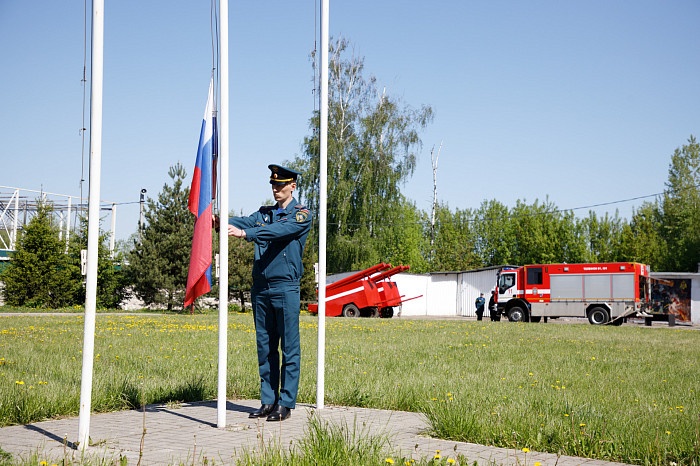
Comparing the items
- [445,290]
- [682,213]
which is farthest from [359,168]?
[682,213]

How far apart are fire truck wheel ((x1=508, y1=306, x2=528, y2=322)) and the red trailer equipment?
18.8 ft

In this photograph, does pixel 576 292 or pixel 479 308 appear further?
pixel 479 308

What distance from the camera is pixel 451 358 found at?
11.2 metres

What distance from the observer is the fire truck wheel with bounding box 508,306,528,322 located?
3328 centimetres

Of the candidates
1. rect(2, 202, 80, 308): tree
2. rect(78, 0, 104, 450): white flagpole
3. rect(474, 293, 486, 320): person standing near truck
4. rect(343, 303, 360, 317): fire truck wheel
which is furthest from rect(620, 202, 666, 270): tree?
rect(78, 0, 104, 450): white flagpole

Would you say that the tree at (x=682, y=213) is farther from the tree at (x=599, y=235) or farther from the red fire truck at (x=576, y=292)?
the red fire truck at (x=576, y=292)

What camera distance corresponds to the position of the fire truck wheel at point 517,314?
33281mm

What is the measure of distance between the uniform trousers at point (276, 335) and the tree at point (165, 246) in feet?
98.9

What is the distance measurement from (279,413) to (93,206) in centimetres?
237

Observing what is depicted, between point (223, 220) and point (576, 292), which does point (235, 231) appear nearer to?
point (223, 220)

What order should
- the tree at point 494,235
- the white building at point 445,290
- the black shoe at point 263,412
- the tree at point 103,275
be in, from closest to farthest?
the black shoe at point 263,412
the tree at point 103,275
the white building at point 445,290
the tree at point 494,235

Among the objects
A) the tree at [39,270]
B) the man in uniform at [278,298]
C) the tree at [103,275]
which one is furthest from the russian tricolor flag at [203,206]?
the tree at [39,270]

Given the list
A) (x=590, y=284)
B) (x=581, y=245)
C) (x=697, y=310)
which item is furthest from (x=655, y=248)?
(x=590, y=284)

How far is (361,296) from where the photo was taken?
109ft
